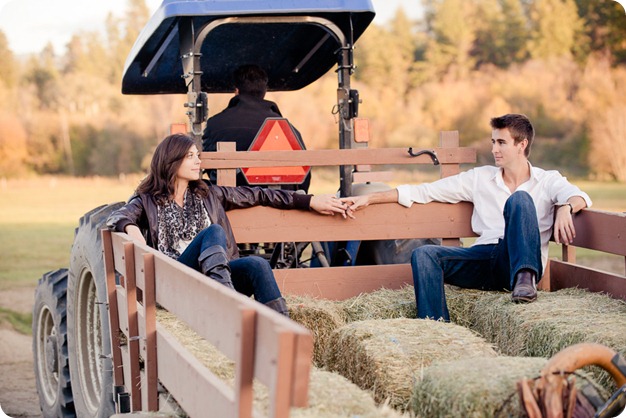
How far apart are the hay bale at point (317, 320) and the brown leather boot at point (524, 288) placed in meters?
0.90

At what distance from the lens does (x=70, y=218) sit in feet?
79.1

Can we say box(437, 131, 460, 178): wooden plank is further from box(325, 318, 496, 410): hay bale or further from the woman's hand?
box(325, 318, 496, 410): hay bale

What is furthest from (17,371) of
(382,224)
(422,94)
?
(422,94)

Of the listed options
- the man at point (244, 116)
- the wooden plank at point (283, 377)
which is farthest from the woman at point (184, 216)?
the wooden plank at point (283, 377)

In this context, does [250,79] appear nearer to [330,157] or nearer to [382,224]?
[330,157]

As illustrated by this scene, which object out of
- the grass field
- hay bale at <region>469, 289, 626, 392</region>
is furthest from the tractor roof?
the grass field

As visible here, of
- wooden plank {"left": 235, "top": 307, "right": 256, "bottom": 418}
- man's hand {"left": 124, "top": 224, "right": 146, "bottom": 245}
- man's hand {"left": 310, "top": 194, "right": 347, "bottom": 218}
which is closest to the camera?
wooden plank {"left": 235, "top": 307, "right": 256, "bottom": 418}

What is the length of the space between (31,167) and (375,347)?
92.0 feet

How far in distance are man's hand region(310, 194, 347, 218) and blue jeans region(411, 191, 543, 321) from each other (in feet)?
1.97

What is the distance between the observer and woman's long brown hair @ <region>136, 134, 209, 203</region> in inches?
204

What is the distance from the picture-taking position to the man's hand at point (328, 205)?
563 cm

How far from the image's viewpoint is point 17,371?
31.5 ft

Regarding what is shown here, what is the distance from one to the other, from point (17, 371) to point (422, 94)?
2632 centimetres

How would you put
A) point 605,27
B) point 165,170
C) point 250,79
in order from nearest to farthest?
1. point 165,170
2. point 250,79
3. point 605,27
